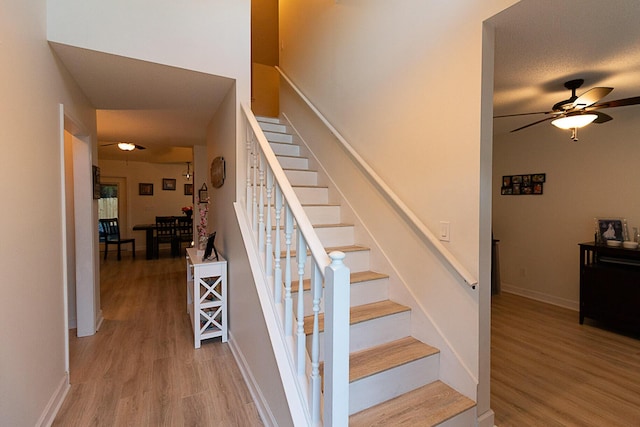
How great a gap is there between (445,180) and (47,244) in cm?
246

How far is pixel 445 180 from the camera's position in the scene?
1.84 m

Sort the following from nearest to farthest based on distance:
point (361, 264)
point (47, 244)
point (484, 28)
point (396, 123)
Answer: point (484, 28), point (47, 244), point (396, 123), point (361, 264)

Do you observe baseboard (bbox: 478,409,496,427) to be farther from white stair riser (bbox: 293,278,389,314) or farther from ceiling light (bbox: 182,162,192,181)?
ceiling light (bbox: 182,162,192,181)

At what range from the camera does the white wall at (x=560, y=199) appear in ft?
10.8

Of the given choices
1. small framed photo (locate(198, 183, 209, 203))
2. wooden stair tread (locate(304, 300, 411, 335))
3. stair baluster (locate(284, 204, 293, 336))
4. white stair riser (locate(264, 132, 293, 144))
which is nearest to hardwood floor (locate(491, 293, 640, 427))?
wooden stair tread (locate(304, 300, 411, 335))

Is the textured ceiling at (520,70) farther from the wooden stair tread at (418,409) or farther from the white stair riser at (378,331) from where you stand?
the wooden stair tread at (418,409)

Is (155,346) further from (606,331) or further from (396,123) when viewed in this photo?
(606,331)

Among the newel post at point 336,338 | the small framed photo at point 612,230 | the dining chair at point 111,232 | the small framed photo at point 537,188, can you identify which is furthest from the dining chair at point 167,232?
the small framed photo at point 612,230

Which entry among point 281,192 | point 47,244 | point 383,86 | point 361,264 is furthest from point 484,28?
point 47,244

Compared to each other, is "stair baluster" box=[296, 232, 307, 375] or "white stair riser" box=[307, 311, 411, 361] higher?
"stair baluster" box=[296, 232, 307, 375]

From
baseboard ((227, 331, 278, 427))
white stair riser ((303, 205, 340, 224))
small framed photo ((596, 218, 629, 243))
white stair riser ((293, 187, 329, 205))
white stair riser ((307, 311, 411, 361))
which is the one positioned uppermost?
white stair riser ((293, 187, 329, 205))

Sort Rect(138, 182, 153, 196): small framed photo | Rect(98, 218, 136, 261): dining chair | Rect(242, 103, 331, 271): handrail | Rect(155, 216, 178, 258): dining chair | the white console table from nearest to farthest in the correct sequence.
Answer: Rect(242, 103, 331, 271): handrail → the white console table → Rect(98, 218, 136, 261): dining chair → Rect(155, 216, 178, 258): dining chair → Rect(138, 182, 153, 196): small framed photo

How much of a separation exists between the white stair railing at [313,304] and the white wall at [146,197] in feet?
23.2

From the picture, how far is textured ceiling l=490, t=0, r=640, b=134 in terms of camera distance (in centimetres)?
150
